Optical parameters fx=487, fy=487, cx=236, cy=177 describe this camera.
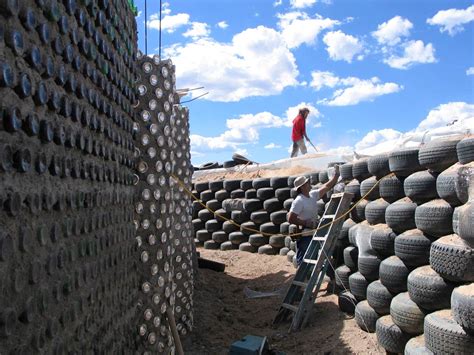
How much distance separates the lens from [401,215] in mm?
4996

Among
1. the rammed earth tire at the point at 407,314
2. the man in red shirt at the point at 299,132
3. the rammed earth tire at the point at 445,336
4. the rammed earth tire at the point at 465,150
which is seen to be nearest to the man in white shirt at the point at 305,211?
the rammed earth tire at the point at 407,314

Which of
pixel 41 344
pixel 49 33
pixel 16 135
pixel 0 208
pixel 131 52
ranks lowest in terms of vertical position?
pixel 41 344

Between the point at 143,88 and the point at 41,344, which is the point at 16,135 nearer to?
the point at 41,344

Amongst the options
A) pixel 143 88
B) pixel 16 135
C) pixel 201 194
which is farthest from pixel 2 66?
pixel 201 194

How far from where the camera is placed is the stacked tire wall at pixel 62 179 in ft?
6.17

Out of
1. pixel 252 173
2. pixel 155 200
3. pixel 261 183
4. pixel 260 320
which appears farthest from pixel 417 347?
pixel 252 173

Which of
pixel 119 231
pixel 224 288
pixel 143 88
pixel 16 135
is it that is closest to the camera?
pixel 16 135

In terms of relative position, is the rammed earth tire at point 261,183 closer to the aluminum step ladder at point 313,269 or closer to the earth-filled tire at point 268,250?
the earth-filled tire at point 268,250

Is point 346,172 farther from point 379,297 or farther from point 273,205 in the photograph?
point 273,205

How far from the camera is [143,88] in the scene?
4914mm

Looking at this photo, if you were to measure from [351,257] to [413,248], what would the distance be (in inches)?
69.0

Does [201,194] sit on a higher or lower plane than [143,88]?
lower

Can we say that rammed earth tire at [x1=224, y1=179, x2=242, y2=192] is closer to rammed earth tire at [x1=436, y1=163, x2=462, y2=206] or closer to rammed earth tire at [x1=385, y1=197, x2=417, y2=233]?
rammed earth tire at [x1=385, y1=197, x2=417, y2=233]

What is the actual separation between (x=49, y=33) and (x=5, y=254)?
3.38 feet
